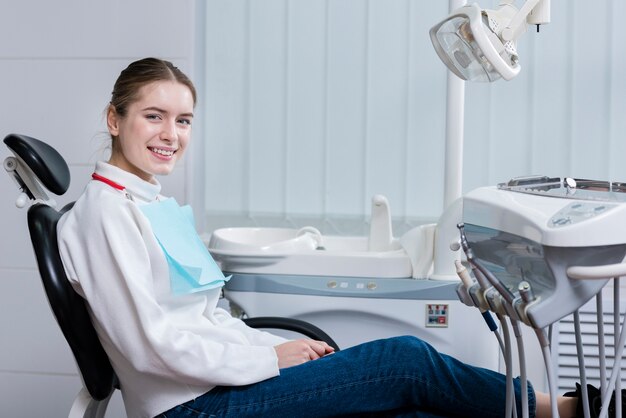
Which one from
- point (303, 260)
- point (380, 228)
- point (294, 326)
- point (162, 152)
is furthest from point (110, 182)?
point (380, 228)

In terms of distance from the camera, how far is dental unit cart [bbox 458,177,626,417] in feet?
2.77

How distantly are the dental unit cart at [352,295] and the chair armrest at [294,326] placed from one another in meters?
0.19

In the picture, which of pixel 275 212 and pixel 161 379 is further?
pixel 275 212

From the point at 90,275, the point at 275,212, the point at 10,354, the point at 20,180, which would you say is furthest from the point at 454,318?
the point at 10,354

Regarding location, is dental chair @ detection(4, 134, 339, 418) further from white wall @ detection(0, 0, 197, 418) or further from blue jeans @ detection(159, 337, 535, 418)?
white wall @ detection(0, 0, 197, 418)

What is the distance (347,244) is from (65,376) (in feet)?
3.13

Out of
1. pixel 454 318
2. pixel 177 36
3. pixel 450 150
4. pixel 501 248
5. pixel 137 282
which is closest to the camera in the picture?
pixel 501 248

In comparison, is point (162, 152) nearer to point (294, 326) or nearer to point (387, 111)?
point (294, 326)

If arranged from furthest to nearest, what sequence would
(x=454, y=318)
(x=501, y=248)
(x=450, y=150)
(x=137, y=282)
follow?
(x=450, y=150), (x=454, y=318), (x=137, y=282), (x=501, y=248)

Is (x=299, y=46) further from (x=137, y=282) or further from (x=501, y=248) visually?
(x=501, y=248)

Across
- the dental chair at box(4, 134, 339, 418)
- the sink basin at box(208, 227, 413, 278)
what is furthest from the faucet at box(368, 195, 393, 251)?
the dental chair at box(4, 134, 339, 418)

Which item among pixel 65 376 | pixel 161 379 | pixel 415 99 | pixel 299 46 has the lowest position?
pixel 65 376

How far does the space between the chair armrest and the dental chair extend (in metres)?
0.39

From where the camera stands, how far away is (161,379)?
51.2 inches
